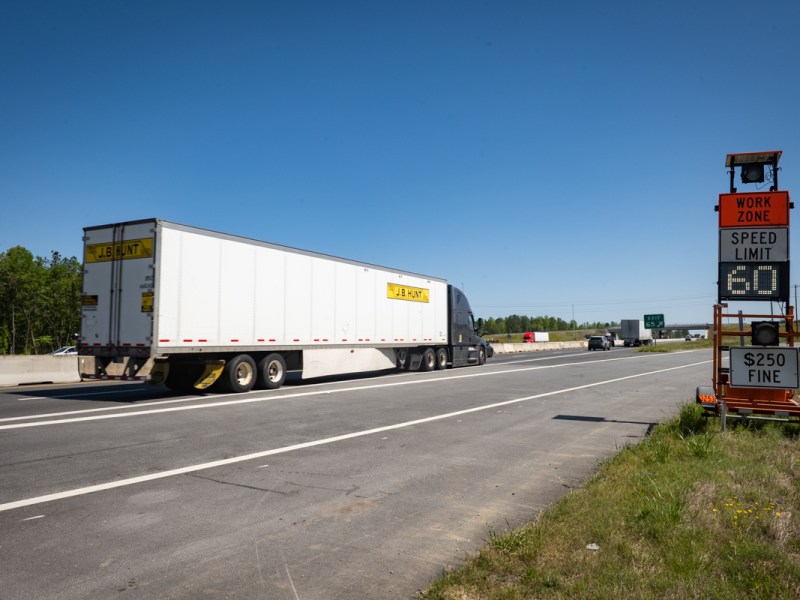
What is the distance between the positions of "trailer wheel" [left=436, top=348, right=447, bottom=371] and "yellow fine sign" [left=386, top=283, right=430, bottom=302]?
2.89 meters

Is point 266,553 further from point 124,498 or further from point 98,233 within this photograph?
point 98,233

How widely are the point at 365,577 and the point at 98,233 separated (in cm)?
1384

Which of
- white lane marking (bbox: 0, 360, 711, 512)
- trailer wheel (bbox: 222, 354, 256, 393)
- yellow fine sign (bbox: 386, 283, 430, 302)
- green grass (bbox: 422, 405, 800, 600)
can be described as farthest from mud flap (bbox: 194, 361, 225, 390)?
green grass (bbox: 422, 405, 800, 600)

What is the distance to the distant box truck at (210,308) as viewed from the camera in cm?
1380

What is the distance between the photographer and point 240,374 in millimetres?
15875

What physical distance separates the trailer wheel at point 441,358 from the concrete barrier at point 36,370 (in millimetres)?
14661

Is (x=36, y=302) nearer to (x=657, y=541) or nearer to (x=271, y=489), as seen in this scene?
(x=271, y=489)

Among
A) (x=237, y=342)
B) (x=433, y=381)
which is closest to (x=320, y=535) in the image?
(x=237, y=342)

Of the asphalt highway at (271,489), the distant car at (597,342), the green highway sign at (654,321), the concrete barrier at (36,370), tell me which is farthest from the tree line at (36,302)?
the green highway sign at (654,321)

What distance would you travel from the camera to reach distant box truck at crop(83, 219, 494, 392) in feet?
45.3

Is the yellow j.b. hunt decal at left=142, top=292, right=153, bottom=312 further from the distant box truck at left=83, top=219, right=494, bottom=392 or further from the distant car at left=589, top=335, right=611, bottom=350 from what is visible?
the distant car at left=589, top=335, right=611, bottom=350

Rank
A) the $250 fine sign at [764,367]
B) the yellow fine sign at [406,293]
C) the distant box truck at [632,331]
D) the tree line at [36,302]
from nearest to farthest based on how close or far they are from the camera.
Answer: the $250 fine sign at [764,367], the yellow fine sign at [406,293], the tree line at [36,302], the distant box truck at [632,331]

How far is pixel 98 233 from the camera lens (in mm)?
14953

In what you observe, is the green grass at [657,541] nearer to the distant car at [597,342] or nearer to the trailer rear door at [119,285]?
the trailer rear door at [119,285]
